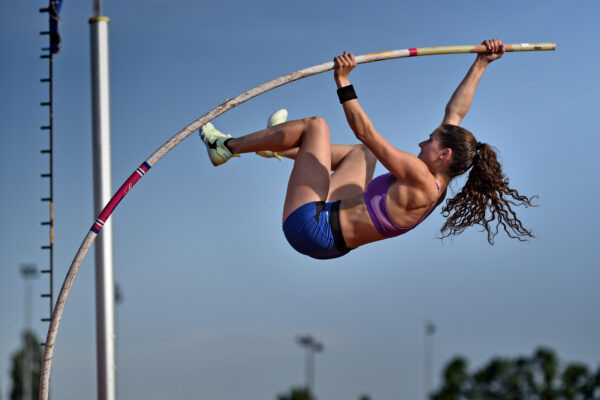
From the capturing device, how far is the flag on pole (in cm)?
987

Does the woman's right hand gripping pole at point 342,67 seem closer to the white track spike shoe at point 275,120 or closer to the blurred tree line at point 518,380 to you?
the white track spike shoe at point 275,120

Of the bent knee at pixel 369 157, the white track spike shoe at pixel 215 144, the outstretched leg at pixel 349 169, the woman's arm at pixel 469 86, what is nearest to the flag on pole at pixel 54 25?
the white track spike shoe at pixel 215 144

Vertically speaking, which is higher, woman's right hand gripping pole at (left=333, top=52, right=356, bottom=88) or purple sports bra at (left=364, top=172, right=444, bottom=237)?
woman's right hand gripping pole at (left=333, top=52, right=356, bottom=88)

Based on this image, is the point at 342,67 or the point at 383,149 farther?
the point at 342,67

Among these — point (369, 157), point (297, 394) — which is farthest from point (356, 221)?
point (297, 394)

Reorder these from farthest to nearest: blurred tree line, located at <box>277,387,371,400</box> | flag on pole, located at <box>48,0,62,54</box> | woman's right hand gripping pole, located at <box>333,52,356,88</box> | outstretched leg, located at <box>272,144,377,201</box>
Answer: blurred tree line, located at <box>277,387,371,400</box> < flag on pole, located at <box>48,0,62,54</box> < outstretched leg, located at <box>272,144,377,201</box> < woman's right hand gripping pole, located at <box>333,52,356,88</box>

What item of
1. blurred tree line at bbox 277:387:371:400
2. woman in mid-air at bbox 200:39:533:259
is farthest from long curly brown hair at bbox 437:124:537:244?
blurred tree line at bbox 277:387:371:400

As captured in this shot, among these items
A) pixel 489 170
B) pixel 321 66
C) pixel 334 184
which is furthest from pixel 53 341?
pixel 489 170

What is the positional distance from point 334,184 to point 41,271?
3351 mm

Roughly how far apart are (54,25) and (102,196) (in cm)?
185

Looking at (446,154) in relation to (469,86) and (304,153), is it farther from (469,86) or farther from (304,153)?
(304,153)

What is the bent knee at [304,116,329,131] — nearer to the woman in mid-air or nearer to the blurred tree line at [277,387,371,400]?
the woman in mid-air

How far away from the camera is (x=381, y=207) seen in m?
7.23

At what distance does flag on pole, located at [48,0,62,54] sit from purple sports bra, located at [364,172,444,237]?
411 cm
